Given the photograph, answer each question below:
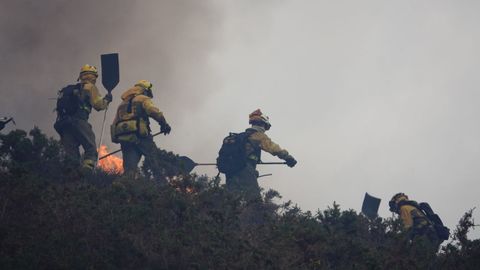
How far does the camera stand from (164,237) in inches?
290

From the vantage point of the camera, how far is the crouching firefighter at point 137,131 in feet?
45.1

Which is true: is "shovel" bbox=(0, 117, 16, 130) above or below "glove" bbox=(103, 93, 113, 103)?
below

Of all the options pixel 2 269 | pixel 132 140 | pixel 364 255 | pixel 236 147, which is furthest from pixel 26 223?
pixel 236 147

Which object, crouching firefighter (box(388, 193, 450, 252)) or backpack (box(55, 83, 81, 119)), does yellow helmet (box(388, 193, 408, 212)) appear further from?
backpack (box(55, 83, 81, 119))

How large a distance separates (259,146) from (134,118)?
3.55 m

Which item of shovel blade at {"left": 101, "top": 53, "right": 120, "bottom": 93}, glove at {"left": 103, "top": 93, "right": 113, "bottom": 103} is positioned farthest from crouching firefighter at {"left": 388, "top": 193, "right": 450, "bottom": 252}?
shovel blade at {"left": 101, "top": 53, "right": 120, "bottom": 93}

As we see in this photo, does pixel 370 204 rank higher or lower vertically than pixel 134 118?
lower

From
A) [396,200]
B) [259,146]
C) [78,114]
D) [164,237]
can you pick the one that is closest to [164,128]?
[78,114]

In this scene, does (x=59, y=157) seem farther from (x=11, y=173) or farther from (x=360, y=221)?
(x=360, y=221)

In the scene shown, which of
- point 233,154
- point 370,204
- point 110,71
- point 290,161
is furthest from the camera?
point 370,204

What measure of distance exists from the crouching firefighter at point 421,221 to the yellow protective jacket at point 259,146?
3.44m

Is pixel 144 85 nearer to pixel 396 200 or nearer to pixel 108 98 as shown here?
pixel 108 98

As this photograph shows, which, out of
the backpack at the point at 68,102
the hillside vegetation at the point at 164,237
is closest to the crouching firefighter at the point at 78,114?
the backpack at the point at 68,102

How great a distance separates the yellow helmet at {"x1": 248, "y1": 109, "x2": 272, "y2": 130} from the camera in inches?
637
